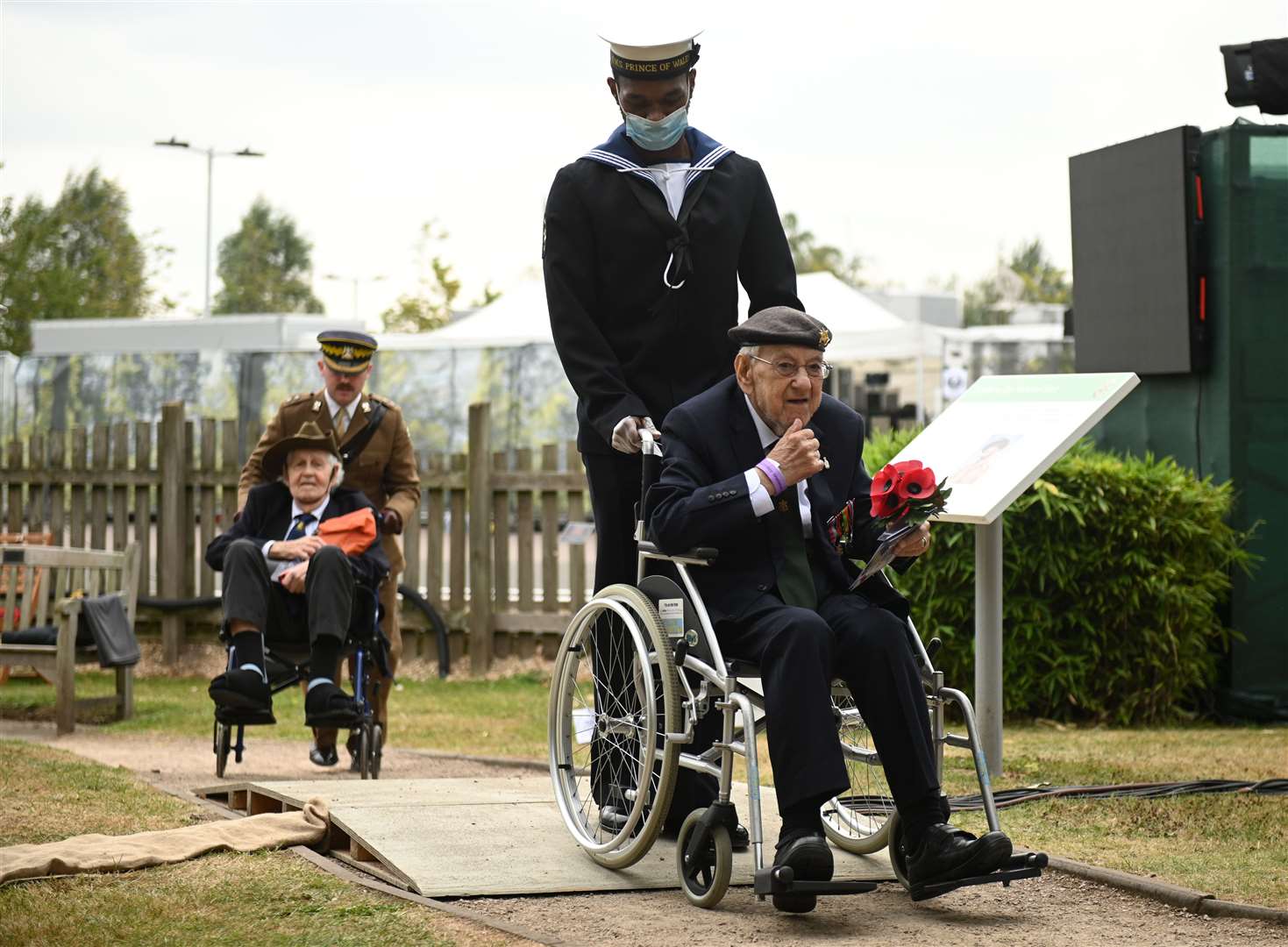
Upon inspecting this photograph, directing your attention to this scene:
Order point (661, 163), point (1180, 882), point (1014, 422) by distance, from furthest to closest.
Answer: point (1014, 422) → point (661, 163) → point (1180, 882)

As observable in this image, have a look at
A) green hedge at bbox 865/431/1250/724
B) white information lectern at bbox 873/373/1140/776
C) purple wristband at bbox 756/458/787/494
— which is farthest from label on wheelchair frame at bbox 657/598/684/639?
green hedge at bbox 865/431/1250/724

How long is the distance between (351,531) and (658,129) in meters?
2.91

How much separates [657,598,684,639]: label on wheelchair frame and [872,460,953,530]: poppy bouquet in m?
0.56

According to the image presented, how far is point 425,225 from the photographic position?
43.2 meters

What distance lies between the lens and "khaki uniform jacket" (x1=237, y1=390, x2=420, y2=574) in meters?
7.93

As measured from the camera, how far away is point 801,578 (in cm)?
460

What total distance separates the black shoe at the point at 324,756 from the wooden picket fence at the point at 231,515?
11.8 feet

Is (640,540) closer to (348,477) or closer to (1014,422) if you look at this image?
(1014,422)

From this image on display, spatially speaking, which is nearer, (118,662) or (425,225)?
(118,662)

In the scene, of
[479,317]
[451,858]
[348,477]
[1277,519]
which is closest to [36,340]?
[479,317]

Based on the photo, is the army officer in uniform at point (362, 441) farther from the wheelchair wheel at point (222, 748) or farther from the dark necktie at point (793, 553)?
the dark necktie at point (793, 553)

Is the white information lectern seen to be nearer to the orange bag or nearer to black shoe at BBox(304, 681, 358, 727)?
the orange bag

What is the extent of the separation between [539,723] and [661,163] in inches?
188

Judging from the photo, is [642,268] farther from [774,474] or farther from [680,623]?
[680,623]
